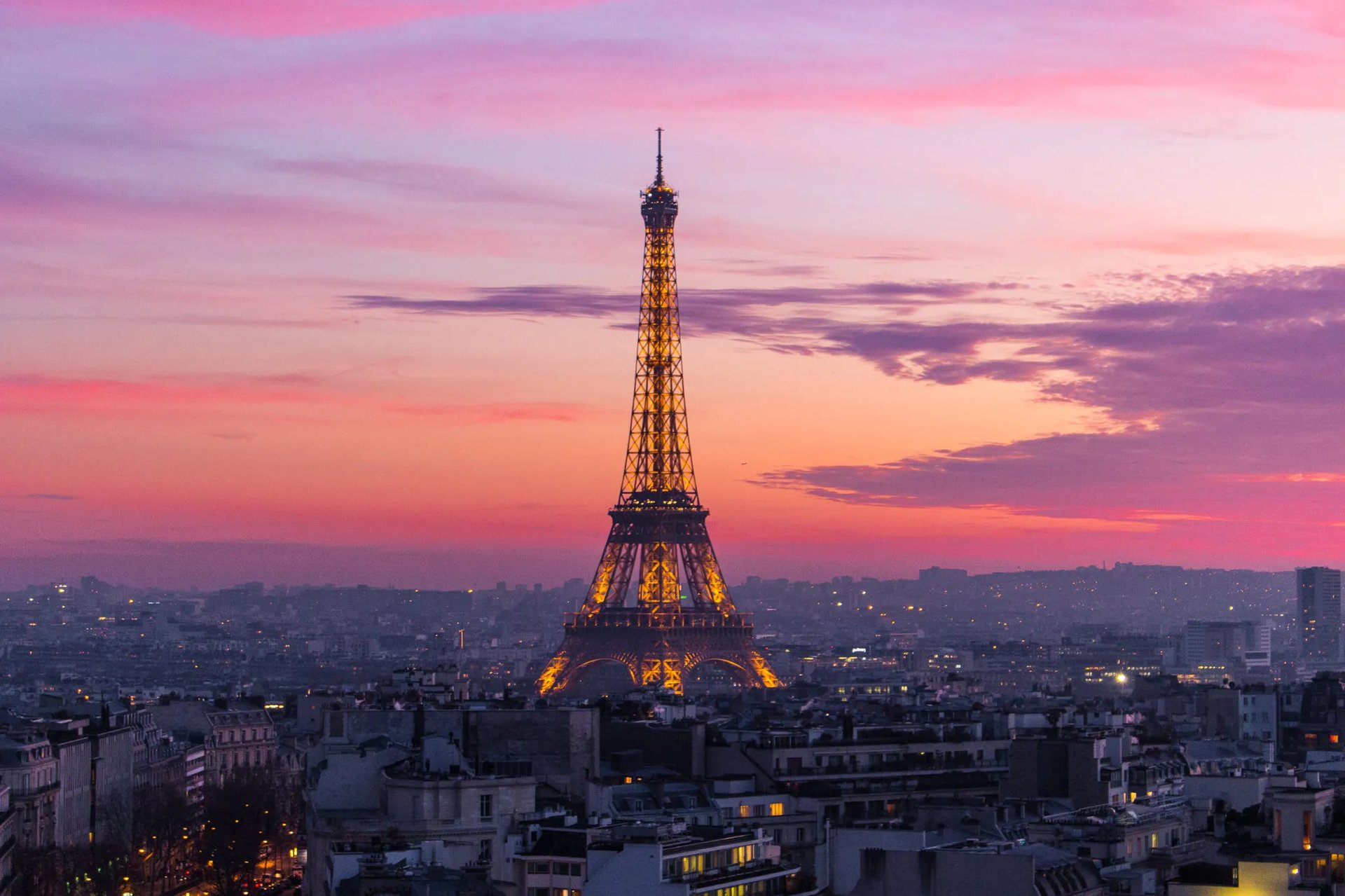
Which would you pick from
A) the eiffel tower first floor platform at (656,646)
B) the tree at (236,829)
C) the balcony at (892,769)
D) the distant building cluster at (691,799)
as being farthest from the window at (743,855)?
the eiffel tower first floor platform at (656,646)

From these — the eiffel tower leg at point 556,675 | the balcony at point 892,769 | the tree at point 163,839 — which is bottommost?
the tree at point 163,839

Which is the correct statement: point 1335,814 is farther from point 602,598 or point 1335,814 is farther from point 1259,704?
point 602,598

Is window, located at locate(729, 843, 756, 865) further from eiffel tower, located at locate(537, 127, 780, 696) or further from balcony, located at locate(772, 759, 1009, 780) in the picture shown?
eiffel tower, located at locate(537, 127, 780, 696)

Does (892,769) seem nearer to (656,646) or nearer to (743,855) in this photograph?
(743,855)

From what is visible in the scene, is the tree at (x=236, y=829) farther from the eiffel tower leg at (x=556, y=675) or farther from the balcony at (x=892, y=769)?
the eiffel tower leg at (x=556, y=675)

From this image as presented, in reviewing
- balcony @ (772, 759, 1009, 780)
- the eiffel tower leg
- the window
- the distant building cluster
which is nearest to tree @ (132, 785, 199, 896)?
the distant building cluster

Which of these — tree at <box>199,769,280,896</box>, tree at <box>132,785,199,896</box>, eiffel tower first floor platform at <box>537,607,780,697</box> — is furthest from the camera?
A: eiffel tower first floor platform at <box>537,607,780,697</box>

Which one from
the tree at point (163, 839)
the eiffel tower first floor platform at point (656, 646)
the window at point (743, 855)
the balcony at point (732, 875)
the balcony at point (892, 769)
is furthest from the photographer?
the eiffel tower first floor platform at point (656, 646)
